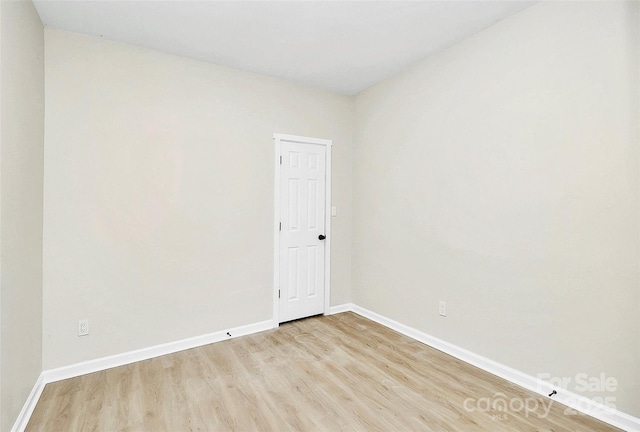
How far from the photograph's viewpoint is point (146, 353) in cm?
276

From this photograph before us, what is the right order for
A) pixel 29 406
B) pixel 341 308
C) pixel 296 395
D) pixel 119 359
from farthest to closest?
1. pixel 341 308
2. pixel 119 359
3. pixel 296 395
4. pixel 29 406

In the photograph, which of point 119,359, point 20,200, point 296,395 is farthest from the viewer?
point 119,359

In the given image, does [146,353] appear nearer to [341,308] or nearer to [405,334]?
[341,308]

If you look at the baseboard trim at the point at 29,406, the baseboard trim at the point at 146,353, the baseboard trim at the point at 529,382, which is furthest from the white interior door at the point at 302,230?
the baseboard trim at the point at 29,406

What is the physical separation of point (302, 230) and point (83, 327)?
7.24 feet

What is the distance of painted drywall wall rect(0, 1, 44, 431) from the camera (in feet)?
5.53

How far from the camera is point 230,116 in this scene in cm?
318

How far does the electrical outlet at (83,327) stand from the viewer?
8.24ft

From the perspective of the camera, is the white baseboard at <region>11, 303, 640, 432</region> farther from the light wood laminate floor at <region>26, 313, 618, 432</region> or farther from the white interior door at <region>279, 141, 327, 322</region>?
the white interior door at <region>279, 141, 327, 322</region>

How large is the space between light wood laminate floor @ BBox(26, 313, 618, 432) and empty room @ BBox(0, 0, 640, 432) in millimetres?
19

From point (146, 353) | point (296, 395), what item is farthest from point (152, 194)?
point (296, 395)

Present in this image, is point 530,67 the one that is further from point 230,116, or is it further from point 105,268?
point 105,268

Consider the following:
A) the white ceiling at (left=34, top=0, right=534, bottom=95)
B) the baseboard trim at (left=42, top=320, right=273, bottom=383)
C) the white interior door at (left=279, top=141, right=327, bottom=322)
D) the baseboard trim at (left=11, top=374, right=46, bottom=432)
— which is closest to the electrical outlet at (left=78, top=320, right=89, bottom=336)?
the baseboard trim at (left=42, top=320, right=273, bottom=383)

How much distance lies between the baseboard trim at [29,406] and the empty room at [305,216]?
56mm
